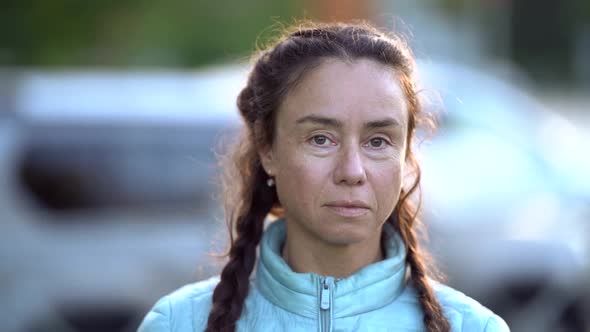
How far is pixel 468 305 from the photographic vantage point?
236cm

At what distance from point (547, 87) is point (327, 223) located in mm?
22580

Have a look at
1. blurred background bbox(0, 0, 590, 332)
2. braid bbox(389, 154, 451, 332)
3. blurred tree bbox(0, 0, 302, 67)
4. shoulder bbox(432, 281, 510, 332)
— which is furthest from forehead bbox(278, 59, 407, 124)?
blurred tree bbox(0, 0, 302, 67)

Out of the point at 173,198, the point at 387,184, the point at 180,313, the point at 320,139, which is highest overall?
the point at 320,139

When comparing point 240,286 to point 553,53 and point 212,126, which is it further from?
point 553,53

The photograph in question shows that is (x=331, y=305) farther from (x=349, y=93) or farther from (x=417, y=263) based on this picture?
(x=349, y=93)

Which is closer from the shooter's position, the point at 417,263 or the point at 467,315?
the point at 467,315

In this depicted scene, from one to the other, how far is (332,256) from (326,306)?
0.17 meters

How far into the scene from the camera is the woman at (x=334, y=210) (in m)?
2.28

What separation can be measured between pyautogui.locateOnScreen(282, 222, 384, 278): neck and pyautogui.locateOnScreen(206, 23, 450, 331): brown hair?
0.46 ft

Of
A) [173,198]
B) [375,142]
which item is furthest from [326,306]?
[173,198]

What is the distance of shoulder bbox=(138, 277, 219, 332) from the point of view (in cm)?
240

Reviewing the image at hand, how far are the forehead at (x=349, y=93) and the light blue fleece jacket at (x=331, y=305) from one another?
1.25 feet

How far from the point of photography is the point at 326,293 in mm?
2283

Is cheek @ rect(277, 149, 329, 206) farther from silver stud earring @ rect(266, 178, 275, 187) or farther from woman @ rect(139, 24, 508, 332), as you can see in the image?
silver stud earring @ rect(266, 178, 275, 187)
